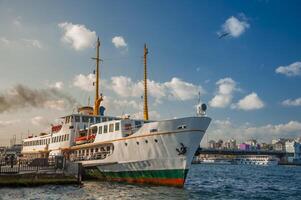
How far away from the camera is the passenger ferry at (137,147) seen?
A: 106 feet


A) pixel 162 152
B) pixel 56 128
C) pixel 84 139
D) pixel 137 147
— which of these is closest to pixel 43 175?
pixel 137 147

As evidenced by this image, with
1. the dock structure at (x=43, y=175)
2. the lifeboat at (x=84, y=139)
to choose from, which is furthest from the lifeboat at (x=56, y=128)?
the dock structure at (x=43, y=175)

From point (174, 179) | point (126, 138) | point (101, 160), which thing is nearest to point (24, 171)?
point (101, 160)

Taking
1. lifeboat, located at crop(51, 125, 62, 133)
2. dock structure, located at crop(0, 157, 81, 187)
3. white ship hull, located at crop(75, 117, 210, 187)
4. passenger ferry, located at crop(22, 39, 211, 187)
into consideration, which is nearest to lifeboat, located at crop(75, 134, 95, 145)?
passenger ferry, located at crop(22, 39, 211, 187)

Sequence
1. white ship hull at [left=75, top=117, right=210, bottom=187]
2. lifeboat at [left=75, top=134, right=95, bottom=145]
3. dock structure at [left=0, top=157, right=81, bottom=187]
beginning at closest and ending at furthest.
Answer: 1. dock structure at [left=0, top=157, right=81, bottom=187]
2. white ship hull at [left=75, top=117, right=210, bottom=187]
3. lifeboat at [left=75, top=134, right=95, bottom=145]

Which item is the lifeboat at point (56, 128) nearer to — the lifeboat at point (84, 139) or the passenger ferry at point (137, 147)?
the passenger ferry at point (137, 147)

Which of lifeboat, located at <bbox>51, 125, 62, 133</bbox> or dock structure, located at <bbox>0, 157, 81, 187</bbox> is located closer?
dock structure, located at <bbox>0, 157, 81, 187</bbox>

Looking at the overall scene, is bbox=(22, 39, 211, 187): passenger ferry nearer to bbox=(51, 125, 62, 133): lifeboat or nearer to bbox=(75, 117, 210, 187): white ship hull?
bbox=(75, 117, 210, 187): white ship hull

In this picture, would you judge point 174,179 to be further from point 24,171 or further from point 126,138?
point 24,171

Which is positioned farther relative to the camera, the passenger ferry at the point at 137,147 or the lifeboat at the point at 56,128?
the lifeboat at the point at 56,128

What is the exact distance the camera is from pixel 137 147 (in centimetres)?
3431

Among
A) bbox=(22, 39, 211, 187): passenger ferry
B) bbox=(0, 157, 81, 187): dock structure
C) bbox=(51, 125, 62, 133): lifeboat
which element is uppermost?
bbox=(51, 125, 62, 133): lifeboat

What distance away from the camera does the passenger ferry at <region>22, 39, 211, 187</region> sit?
32.3 meters

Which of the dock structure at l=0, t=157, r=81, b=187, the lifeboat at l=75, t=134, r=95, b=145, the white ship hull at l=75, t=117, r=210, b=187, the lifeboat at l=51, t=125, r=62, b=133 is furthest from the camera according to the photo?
the lifeboat at l=51, t=125, r=62, b=133
